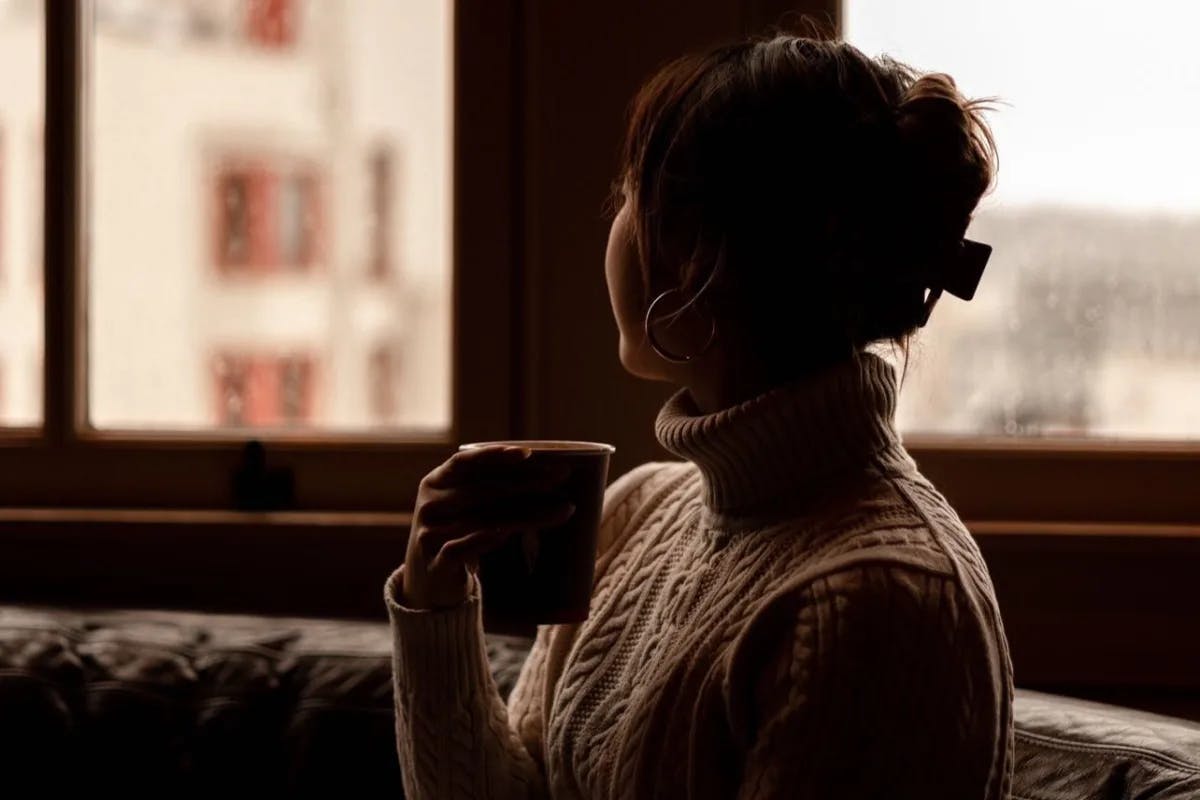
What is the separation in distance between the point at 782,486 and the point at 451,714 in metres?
0.37

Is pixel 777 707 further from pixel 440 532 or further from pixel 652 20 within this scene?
pixel 652 20

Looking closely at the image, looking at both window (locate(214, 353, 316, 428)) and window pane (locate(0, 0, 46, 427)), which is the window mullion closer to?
window pane (locate(0, 0, 46, 427))

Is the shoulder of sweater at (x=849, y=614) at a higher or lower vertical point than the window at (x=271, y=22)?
lower

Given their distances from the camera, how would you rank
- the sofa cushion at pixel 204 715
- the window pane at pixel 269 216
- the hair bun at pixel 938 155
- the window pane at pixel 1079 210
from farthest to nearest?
the window pane at pixel 269 216 → the window pane at pixel 1079 210 → the sofa cushion at pixel 204 715 → the hair bun at pixel 938 155

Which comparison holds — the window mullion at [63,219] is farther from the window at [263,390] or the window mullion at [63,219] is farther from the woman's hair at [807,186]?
the woman's hair at [807,186]

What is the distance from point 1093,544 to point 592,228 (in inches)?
28.6

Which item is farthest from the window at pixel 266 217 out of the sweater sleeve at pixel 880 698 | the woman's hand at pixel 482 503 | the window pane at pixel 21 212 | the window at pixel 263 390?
the sweater sleeve at pixel 880 698

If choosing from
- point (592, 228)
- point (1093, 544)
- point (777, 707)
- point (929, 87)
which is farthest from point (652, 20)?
point (777, 707)

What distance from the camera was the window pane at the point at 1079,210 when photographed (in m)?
1.50

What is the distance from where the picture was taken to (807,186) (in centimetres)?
83

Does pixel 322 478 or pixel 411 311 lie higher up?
pixel 411 311

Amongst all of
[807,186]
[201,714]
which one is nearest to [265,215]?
[201,714]

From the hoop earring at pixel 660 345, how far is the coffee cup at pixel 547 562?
96 mm

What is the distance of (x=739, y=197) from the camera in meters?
0.85
